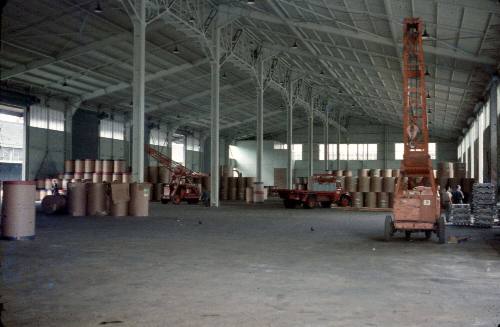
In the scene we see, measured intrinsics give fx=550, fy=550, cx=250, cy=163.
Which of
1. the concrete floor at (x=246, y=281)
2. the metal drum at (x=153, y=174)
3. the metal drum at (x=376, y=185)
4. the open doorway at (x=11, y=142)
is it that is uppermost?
the open doorway at (x=11, y=142)

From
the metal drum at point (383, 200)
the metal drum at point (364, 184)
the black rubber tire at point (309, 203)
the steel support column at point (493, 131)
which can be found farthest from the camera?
the metal drum at point (364, 184)

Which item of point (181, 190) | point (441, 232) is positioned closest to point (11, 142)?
point (181, 190)

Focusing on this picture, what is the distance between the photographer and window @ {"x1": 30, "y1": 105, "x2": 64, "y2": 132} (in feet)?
114

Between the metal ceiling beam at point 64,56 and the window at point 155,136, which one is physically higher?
the metal ceiling beam at point 64,56

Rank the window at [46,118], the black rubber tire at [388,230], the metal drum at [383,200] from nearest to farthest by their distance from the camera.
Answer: the black rubber tire at [388,230] < the metal drum at [383,200] < the window at [46,118]

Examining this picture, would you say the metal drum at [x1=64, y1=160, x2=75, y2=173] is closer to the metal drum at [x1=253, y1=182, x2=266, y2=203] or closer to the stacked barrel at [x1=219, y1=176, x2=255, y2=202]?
the metal drum at [x1=253, y1=182, x2=266, y2=203]

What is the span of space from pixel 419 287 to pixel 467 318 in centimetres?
181

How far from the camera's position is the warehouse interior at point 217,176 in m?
6.75

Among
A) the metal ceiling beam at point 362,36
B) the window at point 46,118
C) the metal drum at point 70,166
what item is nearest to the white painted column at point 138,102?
the metal ceiling beam at point 362,36

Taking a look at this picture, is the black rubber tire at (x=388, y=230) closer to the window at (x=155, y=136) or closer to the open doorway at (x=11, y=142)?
the open doorway at (x=11, y=142)

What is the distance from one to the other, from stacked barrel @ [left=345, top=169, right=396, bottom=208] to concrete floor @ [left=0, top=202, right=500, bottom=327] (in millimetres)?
16066

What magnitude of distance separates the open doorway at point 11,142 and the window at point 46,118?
39.7 inches

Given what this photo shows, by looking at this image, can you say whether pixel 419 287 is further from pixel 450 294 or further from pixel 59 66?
pixel 59 66

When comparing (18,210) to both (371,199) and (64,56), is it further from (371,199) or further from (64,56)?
(371,199)
